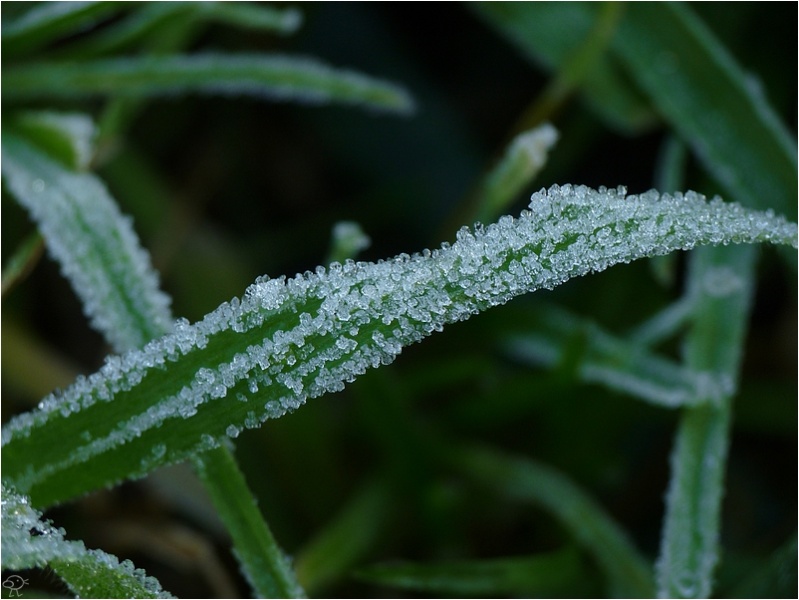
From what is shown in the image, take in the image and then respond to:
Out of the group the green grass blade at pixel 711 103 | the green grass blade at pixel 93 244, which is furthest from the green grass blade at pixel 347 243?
the green grass blade at pixel 711 103

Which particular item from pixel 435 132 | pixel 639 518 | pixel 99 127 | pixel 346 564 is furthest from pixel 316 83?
pixel 639 518

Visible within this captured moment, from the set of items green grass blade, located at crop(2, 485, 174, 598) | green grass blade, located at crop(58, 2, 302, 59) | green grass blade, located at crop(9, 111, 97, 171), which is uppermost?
green grass blade, located at crop(58, 2, 302, 59)

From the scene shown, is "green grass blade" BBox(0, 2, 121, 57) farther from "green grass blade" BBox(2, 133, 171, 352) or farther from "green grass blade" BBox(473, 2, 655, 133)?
"green grass blade" BBox(473, 2, 655, 133)

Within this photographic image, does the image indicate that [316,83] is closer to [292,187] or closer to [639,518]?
[292,187]

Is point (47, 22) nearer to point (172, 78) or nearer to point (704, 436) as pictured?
point (172, 78)

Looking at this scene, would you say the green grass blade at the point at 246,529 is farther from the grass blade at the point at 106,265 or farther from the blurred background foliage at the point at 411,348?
the blurred background foliage at the point at 411,348

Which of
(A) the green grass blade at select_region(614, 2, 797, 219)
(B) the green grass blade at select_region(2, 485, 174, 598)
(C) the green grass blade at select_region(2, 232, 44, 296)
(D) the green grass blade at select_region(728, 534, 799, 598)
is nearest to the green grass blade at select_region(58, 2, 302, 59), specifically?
(C) the green grass blade at select_region(2, 232, 44, 296)
